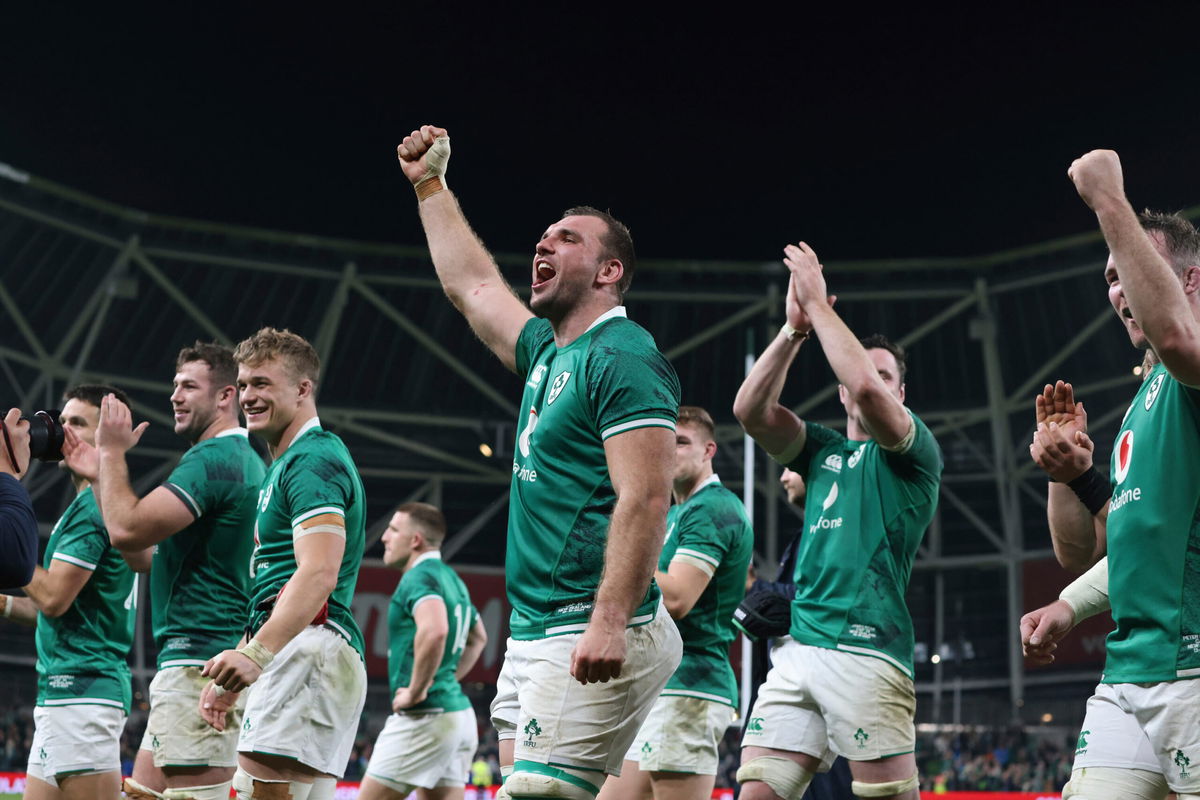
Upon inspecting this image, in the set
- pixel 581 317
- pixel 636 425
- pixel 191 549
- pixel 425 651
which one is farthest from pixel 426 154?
pixel 425 651

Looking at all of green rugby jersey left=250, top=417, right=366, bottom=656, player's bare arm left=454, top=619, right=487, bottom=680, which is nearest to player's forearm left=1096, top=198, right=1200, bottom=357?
green rugby jersey left=250, top=417, right=366, bottom=656

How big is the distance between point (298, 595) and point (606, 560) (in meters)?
1.70

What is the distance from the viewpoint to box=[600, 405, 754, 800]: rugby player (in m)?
6.21

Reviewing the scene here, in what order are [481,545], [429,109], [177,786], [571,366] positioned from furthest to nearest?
[481,545] → [429,109] → [177,786] → [571,366]

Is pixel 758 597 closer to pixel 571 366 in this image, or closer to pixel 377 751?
pixel 571 366

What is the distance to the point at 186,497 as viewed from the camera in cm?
557

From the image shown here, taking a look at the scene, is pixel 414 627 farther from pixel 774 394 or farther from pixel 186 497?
pixel 774 394

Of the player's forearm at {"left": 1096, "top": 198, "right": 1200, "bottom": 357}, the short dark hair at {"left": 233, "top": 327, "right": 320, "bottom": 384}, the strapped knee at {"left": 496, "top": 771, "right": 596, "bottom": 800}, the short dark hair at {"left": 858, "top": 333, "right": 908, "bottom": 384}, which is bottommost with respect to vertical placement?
the strapped knee at {"left": 496, "top": 771, "right": 596, "bottom": 800}

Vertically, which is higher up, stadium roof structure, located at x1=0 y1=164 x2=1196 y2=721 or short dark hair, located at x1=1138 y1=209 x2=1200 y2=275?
stadium roof structure, located at x1=0 y1=164 x2=1196 y2=721

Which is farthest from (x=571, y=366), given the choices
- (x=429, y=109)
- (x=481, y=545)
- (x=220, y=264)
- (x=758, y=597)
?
(x=481, y=545)

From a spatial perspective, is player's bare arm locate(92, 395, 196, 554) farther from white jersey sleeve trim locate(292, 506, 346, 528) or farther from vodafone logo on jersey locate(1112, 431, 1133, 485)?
vodafone logo on jersey locate(1112, 431, 1133, 485)

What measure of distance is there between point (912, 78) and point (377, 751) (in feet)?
50.3

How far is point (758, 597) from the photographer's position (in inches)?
244

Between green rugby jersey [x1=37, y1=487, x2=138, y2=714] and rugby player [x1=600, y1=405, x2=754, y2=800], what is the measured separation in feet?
8.38
